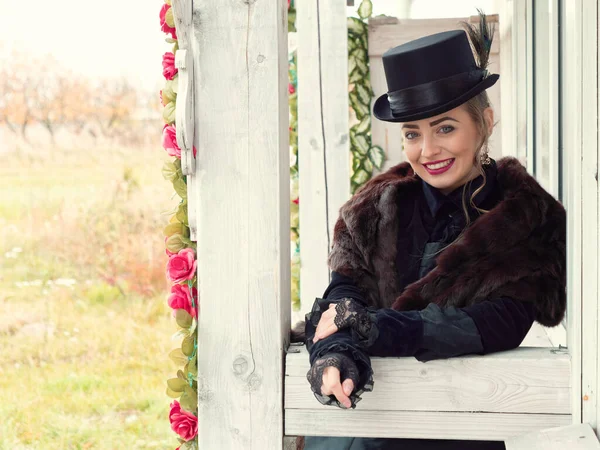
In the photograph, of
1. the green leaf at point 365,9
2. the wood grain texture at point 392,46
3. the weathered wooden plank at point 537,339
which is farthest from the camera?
the green leaf at point 365,9

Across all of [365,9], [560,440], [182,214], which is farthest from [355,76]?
[560,440]

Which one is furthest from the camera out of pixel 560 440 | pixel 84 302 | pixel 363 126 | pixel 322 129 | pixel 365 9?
pixel 84 302

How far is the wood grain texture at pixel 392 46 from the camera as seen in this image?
4215 millimetres

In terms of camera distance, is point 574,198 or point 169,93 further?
point 169,93

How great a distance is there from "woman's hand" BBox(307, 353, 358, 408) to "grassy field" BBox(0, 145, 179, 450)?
361cm

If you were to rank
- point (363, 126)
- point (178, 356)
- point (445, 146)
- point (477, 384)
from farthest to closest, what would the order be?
point (363, 126) < point (445, 146) < point (178, 356) < point (477, 384)

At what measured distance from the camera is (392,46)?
435 cm

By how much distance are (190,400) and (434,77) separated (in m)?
1.02

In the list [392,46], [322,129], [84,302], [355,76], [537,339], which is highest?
[392,46]

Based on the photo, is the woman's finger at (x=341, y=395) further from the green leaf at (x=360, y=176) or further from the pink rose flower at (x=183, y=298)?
the green leaf at (x=360, y=176)

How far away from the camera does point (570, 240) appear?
1.74 metres

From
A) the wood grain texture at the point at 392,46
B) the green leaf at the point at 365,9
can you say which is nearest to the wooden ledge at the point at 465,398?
the wood grain texture at the point at 392,46

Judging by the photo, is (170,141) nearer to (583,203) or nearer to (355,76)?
(583,203)

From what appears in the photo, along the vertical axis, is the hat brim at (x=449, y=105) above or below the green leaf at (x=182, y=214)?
above
